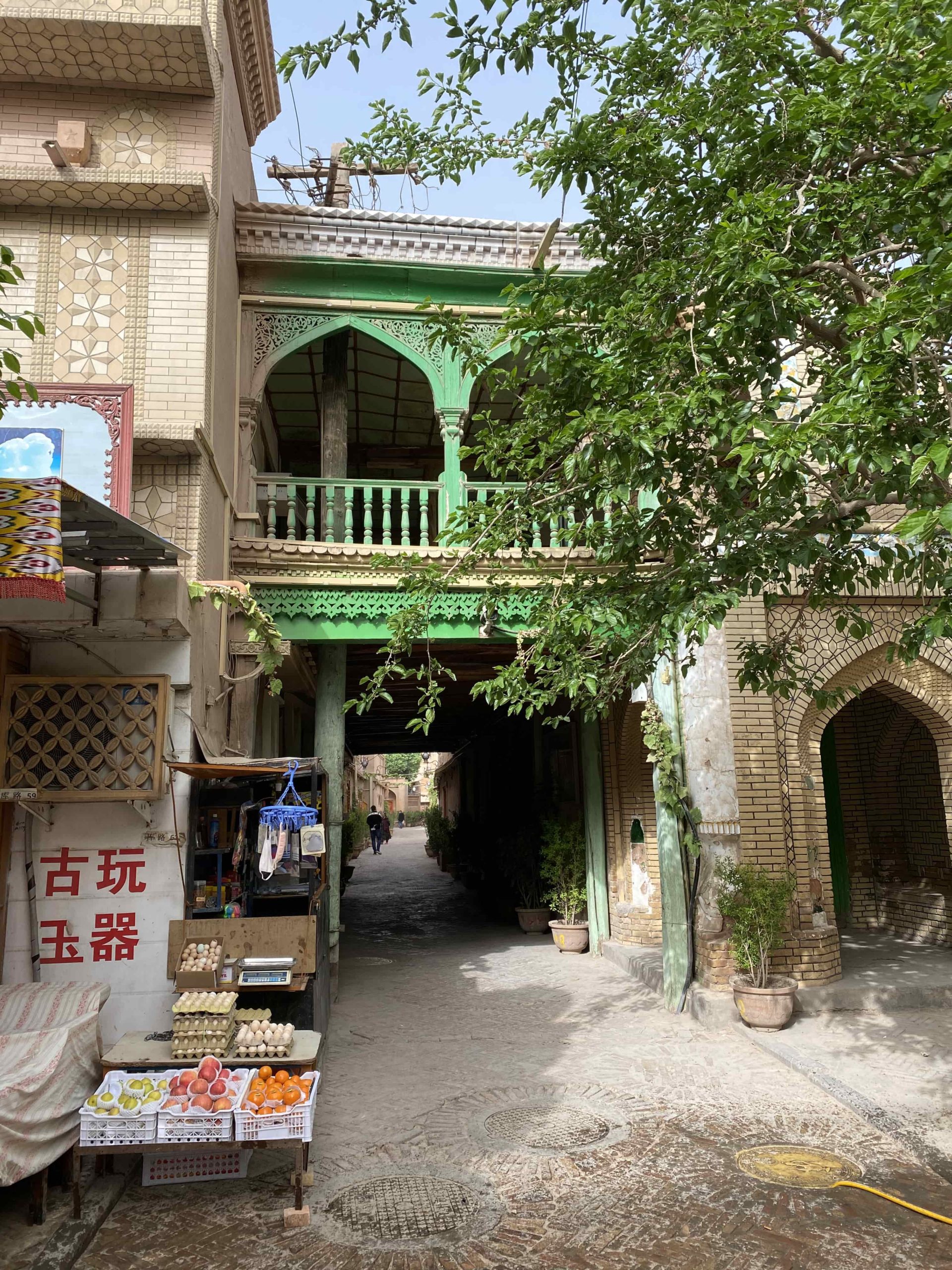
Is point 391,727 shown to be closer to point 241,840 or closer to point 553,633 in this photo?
point 241,840

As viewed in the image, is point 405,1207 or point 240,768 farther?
point 240,768

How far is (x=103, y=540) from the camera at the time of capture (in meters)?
5.50

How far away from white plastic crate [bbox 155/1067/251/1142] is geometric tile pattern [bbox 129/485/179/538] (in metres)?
4.12

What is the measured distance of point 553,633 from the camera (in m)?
5.98

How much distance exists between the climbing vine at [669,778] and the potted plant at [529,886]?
4579 mm

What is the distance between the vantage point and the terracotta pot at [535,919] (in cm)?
1347

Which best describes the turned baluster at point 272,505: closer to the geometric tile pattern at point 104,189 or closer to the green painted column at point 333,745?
the green painted column at point 333,745

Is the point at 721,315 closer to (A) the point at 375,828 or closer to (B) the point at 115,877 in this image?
(B) the point at 115,877

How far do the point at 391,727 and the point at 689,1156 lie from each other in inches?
597

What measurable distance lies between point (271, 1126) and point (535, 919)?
9143 millimetres

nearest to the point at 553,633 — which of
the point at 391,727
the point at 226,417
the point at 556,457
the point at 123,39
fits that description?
the point at 556,457

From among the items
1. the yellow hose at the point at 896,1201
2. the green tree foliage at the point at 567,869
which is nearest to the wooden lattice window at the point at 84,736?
the yellow hose at the point at 896,1201

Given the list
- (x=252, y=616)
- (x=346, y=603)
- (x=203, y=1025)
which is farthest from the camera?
(x=346, y=603)

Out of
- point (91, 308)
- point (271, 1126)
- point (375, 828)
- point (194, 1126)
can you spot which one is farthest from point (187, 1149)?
point (375, 828)
